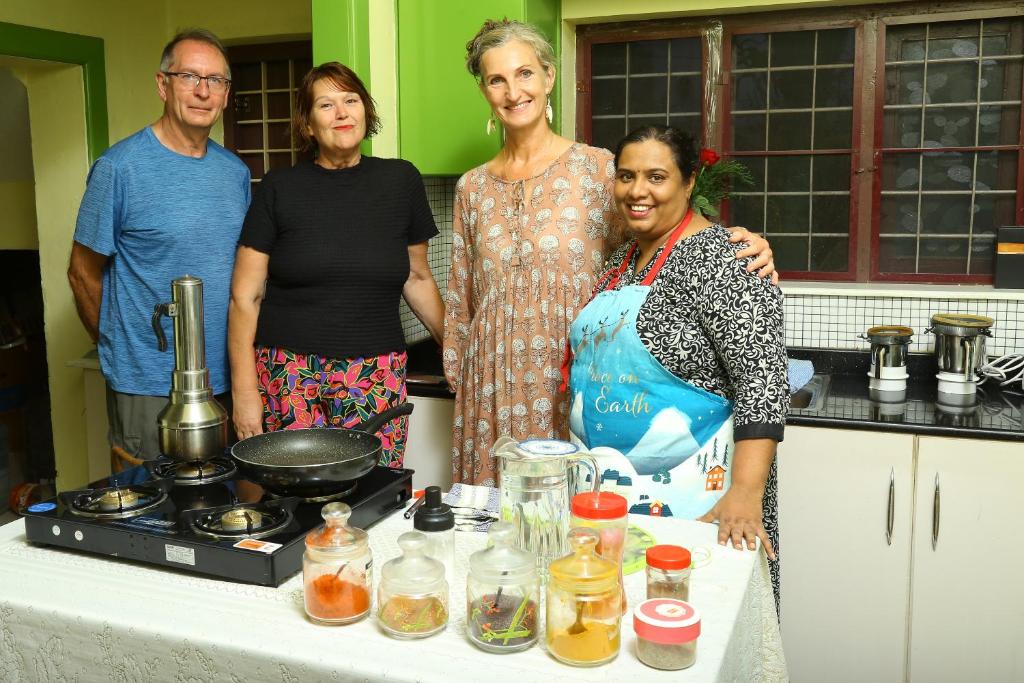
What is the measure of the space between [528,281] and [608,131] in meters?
1.15

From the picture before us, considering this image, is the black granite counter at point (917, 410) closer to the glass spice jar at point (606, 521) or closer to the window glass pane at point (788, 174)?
the window glass pane at point (788, 174)

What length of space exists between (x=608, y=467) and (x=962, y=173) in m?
1.76

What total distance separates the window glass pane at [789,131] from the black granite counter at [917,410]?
69 centimetres

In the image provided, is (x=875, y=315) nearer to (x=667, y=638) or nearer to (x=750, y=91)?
(x=750, y=91)

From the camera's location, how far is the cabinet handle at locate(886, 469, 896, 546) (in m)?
2.27

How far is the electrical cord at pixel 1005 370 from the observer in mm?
2582

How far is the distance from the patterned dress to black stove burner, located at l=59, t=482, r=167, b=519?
950 millimetres

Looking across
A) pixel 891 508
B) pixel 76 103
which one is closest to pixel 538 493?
pixel 891 508

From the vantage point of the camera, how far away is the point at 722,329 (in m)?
1.65

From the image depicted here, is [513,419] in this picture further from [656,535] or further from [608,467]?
[656,535]

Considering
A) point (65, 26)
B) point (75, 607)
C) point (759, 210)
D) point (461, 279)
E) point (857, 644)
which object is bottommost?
point (857, 644)

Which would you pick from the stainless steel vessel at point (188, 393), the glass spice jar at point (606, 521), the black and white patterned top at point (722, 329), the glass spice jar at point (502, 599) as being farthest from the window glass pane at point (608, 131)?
the glass spice jar at point (502, 599)

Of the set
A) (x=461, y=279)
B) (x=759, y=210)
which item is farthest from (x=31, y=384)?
(x=759, y=210)

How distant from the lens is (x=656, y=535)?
4.85ft
